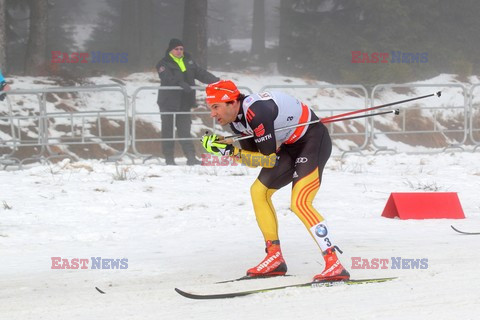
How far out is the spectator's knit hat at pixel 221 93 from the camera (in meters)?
7.00

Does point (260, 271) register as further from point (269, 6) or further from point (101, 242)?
point (269, 6)

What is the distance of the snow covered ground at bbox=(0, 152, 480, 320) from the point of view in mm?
6445

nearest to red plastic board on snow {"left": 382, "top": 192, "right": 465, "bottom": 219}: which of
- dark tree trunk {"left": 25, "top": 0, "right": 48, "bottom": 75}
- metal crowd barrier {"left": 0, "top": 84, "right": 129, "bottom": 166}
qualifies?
metal crowd barrier {"left": 0, "top": 84, "right": 129, "bottom": 166}

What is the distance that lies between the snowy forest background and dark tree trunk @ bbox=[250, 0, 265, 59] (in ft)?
2.12

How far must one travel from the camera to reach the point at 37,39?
27.9m

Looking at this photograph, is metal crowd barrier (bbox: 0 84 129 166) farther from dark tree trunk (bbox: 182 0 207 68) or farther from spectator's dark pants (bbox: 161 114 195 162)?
dark tree trunk (bbox: 182 0 207 68)

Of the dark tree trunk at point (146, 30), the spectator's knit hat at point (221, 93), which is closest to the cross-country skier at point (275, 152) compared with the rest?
the spectator's knit hat at point (221, 93)

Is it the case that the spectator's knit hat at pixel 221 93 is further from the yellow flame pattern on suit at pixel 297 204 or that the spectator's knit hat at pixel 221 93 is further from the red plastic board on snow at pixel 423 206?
the red plastic board on snow at pixel 423 206

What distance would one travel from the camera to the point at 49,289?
23.7ft

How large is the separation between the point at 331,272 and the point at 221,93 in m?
1.60

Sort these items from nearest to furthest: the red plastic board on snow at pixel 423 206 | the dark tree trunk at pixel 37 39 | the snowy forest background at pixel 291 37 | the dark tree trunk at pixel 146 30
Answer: the red plastic board on snow at pixel 423 206, the dark tree trunk at pixel 37 39, the snowy forest background at pixel 291 37, the dark tree trunk at pixel 146 30

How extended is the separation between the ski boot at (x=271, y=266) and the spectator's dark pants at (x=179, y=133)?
9026 mm

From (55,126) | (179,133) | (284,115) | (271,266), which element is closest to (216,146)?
(284,115)

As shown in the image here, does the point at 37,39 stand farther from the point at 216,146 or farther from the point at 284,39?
the point at 216,146
